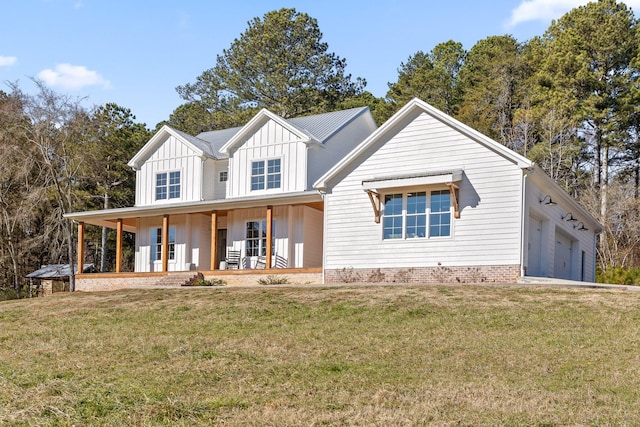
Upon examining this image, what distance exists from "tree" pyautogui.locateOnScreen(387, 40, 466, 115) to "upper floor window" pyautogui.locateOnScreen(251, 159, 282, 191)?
18.0 meters

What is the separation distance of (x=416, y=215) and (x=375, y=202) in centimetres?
132

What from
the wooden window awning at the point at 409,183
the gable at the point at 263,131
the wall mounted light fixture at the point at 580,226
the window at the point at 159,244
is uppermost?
the gable at the point at 263,131

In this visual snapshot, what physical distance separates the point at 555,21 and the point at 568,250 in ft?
63.2

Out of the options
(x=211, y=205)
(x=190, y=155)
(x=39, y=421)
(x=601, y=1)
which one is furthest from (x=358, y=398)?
(x=601, y=1)

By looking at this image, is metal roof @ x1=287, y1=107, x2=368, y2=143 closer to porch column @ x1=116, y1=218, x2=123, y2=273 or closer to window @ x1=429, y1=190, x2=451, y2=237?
window @ x1=429, y1=190, x2=451, y2=237

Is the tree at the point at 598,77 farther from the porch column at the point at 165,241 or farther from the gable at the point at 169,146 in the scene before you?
the porch column at the point at 165,241

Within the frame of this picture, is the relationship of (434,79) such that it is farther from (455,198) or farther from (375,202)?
(455,198)

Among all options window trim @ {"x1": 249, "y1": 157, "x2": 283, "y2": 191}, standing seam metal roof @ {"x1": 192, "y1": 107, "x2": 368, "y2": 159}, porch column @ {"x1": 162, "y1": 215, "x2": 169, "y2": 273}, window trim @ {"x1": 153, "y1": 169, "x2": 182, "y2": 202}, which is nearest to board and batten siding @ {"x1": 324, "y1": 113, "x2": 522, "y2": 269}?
window trim @ {"x1": 249, "y1": 157, "x2": 283, "y2": 191}

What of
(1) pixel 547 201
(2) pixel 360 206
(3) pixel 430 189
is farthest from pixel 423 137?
(1) pixel 547 201

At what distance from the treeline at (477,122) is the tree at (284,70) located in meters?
0.14

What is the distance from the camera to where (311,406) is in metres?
7.95

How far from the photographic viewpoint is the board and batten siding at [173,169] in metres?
28.9

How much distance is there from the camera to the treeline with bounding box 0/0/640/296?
34.9 m

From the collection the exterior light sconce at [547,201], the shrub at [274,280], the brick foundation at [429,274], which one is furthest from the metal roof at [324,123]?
the exterior light sconce at [547,201]
